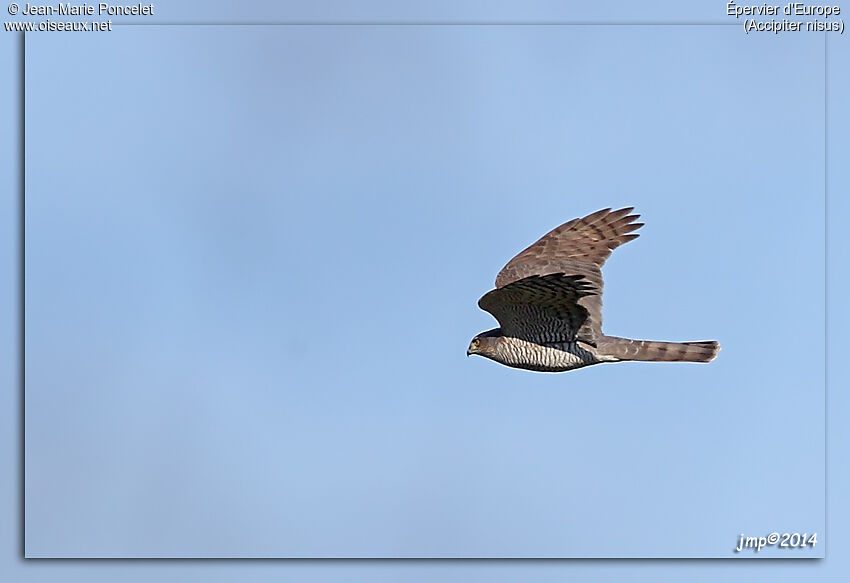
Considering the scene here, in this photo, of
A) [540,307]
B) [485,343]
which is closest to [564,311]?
[540,307]

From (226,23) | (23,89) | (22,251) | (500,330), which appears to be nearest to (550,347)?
(500,330)

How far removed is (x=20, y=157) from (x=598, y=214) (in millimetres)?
4511

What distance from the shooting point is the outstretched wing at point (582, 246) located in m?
7.39

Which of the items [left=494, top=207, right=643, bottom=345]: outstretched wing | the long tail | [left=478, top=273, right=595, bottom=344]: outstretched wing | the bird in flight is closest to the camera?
[left=478, top=273, right=595, bottom=344]: outstretched wing

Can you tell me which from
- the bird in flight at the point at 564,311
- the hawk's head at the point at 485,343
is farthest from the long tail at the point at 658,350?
the hawk's head at the point at 485,343

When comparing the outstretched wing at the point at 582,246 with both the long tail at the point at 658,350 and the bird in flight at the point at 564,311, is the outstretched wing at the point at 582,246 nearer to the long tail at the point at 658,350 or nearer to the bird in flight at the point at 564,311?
the bird in flight at the point at 564,311

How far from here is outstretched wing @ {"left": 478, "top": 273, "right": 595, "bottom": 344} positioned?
6586mm

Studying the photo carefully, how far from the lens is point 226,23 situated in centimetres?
807

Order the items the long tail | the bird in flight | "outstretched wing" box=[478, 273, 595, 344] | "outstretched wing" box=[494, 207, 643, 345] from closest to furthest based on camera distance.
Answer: "outstretched wing" box=[478, 273, 595, 344] < the bird in flight < the long tail < "outstretched wing" box=[494, 207, 643, 345]

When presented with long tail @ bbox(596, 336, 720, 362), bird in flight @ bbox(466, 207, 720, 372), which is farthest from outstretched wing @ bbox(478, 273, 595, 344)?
long tail @ bbox(596, 336, 720, 362)

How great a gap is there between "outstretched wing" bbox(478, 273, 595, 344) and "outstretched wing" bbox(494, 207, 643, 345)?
1.05 ft

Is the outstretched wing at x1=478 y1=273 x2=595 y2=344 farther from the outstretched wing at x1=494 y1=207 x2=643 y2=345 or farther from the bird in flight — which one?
the outstretched wing at x1=494 y1=207 x2=643 y2=345

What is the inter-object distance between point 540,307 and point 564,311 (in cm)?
16

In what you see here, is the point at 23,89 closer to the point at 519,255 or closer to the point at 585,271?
the point at 519,255
